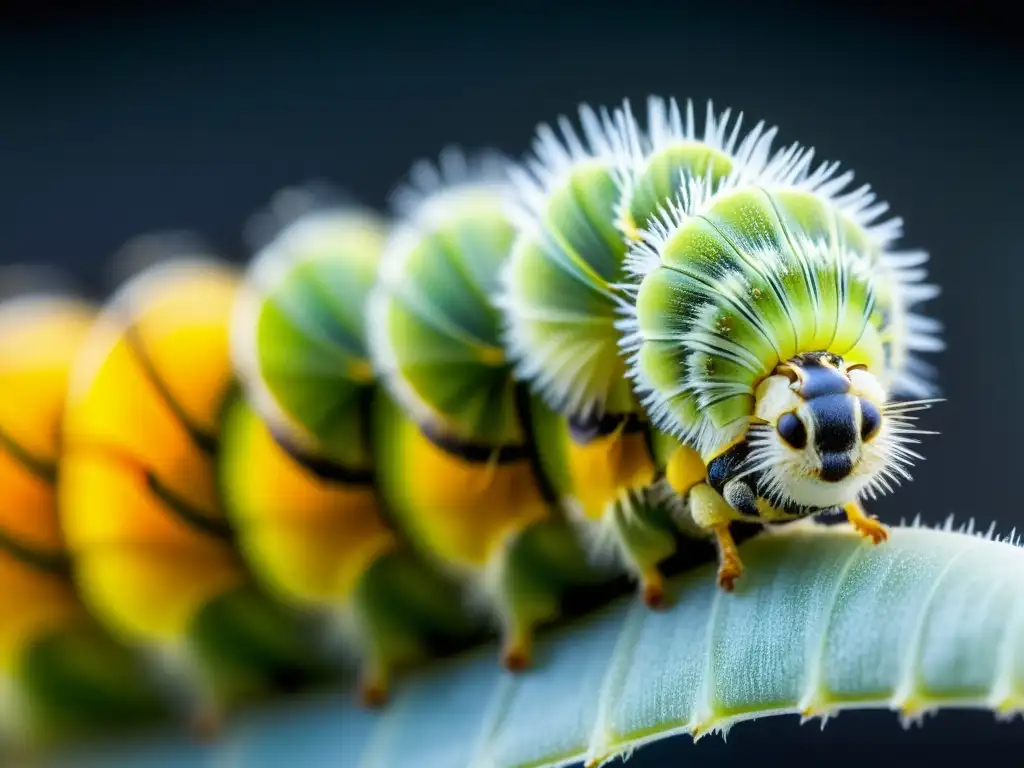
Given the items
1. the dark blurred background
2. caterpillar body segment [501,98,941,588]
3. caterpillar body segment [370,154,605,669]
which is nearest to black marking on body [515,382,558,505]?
caterpillar body segment [370,154,605,669]

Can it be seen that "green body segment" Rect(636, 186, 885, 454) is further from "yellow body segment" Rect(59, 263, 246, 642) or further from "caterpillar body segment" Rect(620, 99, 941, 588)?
"yellow body segment" Rect(59, 263, 246, 642)

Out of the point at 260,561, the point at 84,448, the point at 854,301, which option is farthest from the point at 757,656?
the point at 84,448

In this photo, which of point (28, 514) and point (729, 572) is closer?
point (729, 572)

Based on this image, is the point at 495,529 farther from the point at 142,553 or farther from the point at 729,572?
the point at 142,553

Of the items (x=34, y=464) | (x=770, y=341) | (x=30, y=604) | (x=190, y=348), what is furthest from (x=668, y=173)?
(x=30, y=604)

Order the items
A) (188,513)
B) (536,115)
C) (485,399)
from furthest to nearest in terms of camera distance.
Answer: (536,115), (188,513), (485,399)

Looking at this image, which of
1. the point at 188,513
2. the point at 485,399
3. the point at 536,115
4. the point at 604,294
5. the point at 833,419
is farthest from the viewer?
the point at 536,115

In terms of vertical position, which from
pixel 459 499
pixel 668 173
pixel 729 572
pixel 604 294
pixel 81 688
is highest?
pixel 668 173
